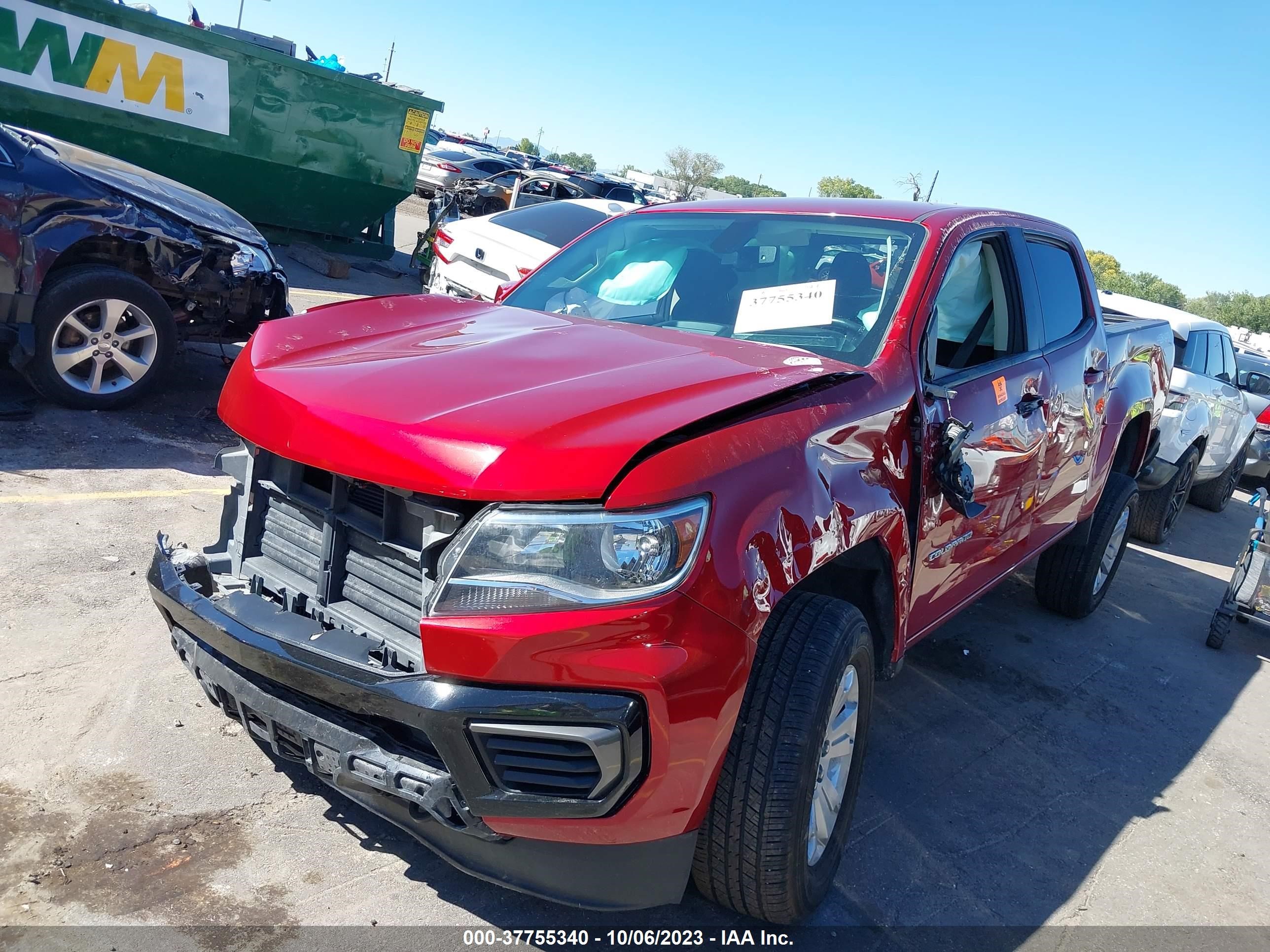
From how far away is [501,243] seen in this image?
7.86 m

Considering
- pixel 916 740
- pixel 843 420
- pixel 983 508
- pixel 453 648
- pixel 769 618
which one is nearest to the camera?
pixel 453 648

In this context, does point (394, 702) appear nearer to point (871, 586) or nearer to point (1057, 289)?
point (871, 586)

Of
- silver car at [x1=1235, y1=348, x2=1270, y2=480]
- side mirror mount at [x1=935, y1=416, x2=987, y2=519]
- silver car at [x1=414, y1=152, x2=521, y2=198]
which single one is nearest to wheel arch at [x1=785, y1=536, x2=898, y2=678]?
side mirror mount at [x1=935, y1=416, x2=987, y2=519]

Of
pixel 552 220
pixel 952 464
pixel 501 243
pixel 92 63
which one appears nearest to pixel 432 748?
pixel 952 464

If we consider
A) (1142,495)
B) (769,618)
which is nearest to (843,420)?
(769,618)

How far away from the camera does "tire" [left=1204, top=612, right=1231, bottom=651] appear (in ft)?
18.3

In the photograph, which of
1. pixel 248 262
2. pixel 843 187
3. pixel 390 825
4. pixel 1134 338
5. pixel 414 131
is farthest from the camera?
pixel 843 187

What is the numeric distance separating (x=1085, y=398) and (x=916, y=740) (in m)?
1.69

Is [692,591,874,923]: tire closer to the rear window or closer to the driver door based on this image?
the driver door

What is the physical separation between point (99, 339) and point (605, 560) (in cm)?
470

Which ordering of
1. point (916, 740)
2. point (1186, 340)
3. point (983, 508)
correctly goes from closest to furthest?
point (983, 508) → point (916, 740) → point (1186, 340)

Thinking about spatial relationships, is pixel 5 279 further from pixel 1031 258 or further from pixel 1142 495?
pixel 1142 495

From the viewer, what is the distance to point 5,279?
16.7 ft

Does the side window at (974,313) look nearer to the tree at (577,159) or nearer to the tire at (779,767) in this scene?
the tire at (779,767)
